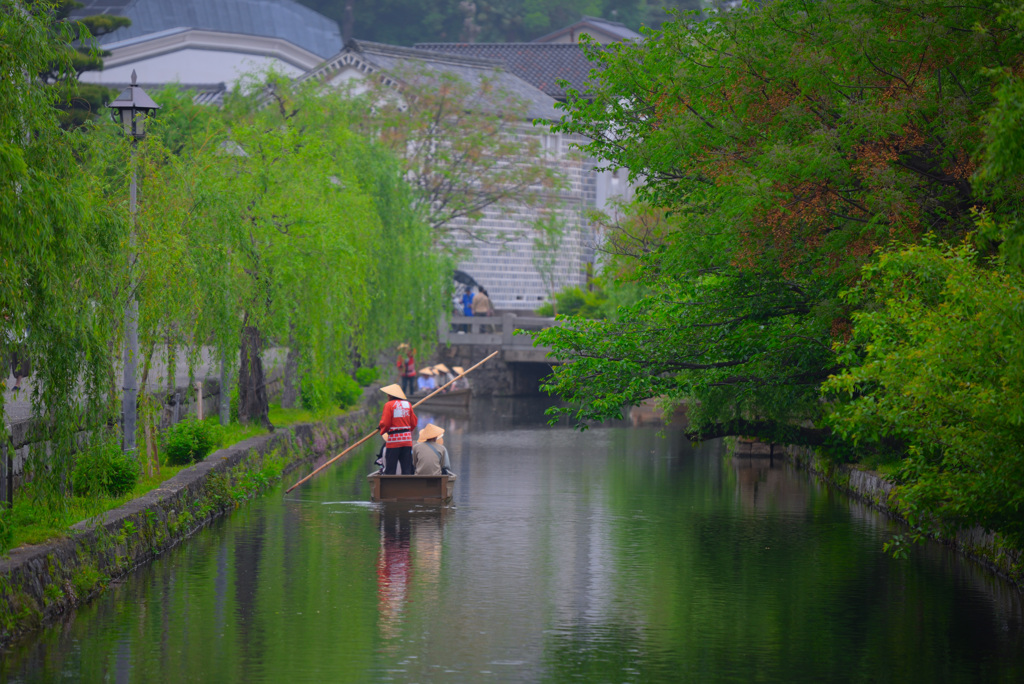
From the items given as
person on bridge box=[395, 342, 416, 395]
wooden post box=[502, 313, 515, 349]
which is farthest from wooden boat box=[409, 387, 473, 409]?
wooden post box=[502, 313, 515, 349]

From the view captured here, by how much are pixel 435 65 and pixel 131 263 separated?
41.5 meters

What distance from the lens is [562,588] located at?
1650 centimetres

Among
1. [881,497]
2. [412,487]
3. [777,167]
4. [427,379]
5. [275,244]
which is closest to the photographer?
[777,167]

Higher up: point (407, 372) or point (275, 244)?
point (275, 244)

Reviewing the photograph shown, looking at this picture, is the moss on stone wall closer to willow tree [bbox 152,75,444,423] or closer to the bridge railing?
willow tree [bbox 152,75,444,423]

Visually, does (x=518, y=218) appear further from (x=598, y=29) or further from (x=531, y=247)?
(x=598, y=29)

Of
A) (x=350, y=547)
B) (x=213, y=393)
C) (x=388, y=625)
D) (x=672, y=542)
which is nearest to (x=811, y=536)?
(x=672, y=542)

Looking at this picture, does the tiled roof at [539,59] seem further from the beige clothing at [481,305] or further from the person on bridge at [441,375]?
the person on bridge at [441,375]

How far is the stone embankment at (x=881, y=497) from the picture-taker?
56.0ft

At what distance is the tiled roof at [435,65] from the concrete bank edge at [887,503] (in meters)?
27.0

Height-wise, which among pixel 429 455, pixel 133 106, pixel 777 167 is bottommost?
pixel 429 455

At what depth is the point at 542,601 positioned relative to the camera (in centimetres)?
1571

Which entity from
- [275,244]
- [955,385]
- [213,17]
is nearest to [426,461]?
[275,244]

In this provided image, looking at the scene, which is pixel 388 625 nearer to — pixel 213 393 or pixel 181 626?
pixel 181 626
